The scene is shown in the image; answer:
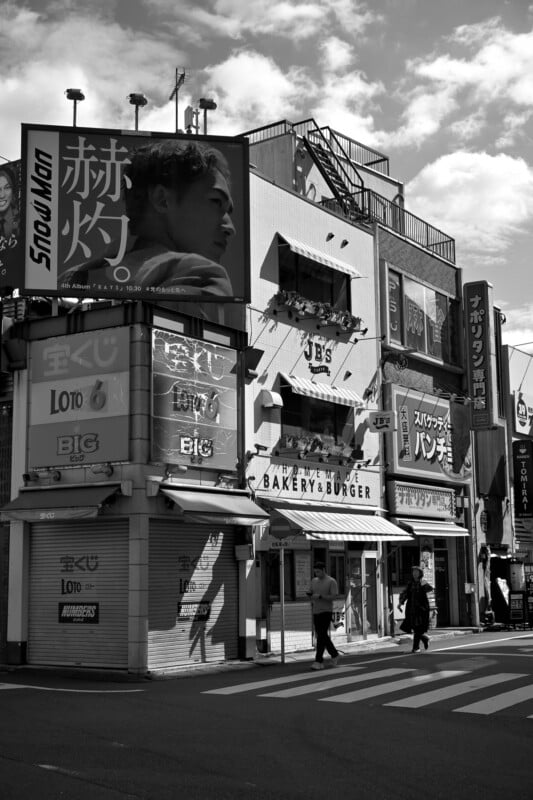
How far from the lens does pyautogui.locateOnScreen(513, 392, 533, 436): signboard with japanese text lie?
34.2m

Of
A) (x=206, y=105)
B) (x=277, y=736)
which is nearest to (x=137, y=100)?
(x=206, y=105)

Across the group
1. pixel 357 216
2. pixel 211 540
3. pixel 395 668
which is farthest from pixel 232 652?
pixel 357 216

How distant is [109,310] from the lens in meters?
18.7

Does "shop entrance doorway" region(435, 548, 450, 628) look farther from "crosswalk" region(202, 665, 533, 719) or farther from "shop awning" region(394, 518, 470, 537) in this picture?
"crosswalk" region(202, 665, 533, 719)

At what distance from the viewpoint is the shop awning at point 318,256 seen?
22922 millimetres

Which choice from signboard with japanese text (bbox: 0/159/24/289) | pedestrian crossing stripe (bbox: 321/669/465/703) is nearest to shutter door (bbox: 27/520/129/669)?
pedestrian crossing stripe (bbox: 321/669/465/703)

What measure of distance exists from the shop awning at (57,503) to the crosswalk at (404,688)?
172 inches

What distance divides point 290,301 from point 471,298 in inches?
385

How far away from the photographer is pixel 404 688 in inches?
540

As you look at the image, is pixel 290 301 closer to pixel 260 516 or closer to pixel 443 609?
pixel 260 516

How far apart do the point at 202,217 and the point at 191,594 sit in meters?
7.97

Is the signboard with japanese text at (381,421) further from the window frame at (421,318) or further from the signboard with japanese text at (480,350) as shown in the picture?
the signboard with japanese text at (480,350)

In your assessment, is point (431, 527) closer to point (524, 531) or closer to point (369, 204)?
point (524, 531)

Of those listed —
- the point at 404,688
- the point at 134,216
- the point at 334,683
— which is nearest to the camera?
the point at 404,688
